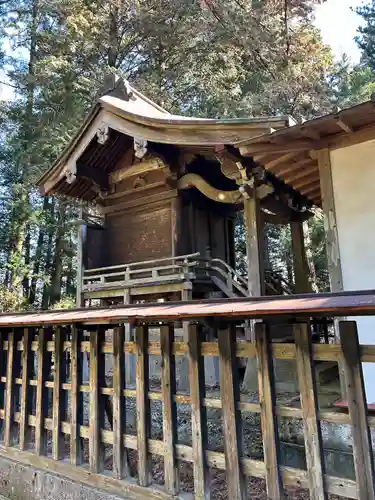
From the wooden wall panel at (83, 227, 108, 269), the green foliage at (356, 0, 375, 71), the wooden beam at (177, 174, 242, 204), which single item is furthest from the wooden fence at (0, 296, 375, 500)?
the green foliage at (356, 0, 375, 71)

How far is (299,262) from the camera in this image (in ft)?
29.7

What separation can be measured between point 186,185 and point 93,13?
11.3 m

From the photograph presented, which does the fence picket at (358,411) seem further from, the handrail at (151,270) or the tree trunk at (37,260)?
the tree trunk at (37,260)

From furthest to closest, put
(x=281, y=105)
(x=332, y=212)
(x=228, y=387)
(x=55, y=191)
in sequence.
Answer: (x=281, y=105) → (x=55, y=191) → (x=332, y=212) → (x=228, y=387)

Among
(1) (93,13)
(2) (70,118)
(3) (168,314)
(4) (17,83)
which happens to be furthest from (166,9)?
(3) (168,314)

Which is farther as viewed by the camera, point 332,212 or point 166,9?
point 166,9

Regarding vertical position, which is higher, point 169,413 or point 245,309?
point 245,309

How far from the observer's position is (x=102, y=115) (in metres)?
8.71

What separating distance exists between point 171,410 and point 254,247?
4491 millimetres

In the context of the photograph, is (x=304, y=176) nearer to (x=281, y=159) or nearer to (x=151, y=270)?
(x=281, y=159)

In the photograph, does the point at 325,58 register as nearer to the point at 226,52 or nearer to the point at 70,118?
the point at 226,52

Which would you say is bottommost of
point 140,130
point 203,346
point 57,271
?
point 203,346

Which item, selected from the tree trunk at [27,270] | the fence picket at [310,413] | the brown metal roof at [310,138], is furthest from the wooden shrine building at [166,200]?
the tree trunk at [27,270]

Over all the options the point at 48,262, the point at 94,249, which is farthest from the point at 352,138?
the point at 48,262
